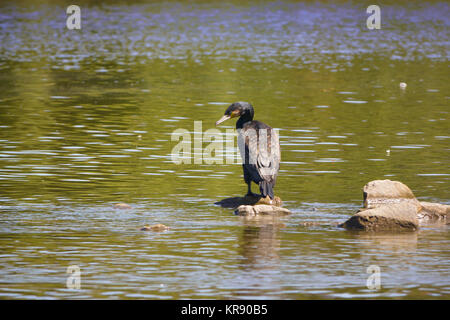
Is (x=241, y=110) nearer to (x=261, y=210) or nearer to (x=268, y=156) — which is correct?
(x=268, y=156)

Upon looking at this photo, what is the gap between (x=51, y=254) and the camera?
43.2ft

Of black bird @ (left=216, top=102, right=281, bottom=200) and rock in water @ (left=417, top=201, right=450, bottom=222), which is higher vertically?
black bird @ (left=216, top=102, right=281, bottom=200)

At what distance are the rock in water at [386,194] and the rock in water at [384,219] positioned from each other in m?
1.32

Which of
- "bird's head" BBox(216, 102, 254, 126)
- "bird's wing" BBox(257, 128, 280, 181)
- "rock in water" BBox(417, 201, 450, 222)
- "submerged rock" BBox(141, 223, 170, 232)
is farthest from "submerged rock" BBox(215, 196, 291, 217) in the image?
"rock in water" BBox(417, 201, 450, 222)

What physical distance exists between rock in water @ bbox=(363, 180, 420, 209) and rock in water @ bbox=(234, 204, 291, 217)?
1364mm

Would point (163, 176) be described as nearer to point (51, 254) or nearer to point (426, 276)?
point (51, 254)

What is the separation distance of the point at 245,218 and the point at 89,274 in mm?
4022

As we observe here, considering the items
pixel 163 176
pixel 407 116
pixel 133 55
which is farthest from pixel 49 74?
pixel 163 176

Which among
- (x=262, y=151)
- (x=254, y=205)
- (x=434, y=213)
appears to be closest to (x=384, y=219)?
(x=434, y=213)

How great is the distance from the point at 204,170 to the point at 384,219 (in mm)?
6433

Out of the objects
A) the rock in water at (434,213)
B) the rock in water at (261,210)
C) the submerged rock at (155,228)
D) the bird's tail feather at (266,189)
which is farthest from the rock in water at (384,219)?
the submerged rock at (155,228)

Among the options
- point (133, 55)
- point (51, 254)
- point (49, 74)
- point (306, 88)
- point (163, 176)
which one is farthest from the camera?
point (133, 55)

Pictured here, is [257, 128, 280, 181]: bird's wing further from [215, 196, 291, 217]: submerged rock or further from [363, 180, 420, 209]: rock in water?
[363, 180, 420, 209]: rock in water

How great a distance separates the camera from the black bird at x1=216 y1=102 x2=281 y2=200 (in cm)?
1620
